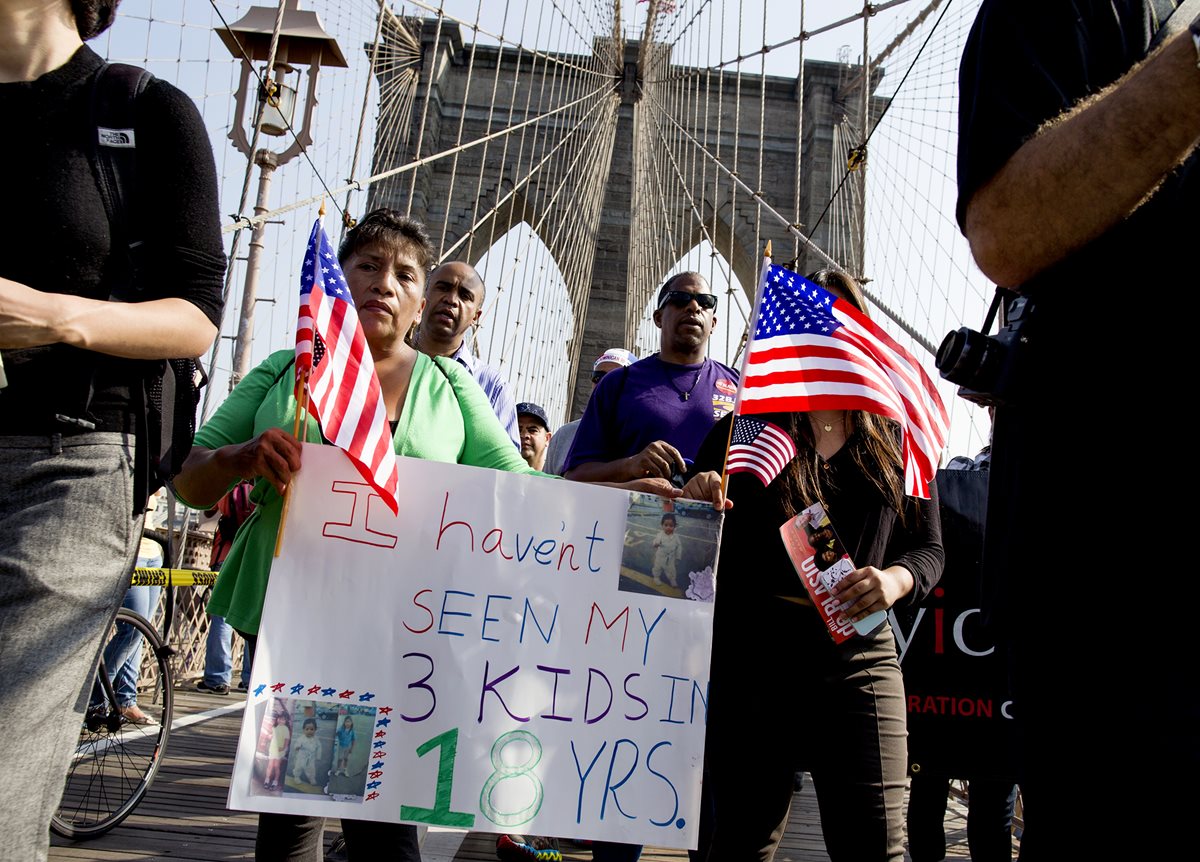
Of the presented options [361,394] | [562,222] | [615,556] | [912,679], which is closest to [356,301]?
[361,394]

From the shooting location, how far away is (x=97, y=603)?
1250mm

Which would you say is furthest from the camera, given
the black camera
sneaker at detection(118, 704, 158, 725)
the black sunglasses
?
sneaker at detection(118, 704, 158, 725)

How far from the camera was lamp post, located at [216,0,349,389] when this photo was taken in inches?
236

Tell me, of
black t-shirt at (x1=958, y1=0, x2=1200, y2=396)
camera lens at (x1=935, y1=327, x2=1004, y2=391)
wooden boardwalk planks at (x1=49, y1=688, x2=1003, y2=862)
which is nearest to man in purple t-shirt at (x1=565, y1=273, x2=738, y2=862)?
wooden boardwalk planks at (x1=49, y1=688, x2=1003, y2=862)

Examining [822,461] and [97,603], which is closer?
[97,603]

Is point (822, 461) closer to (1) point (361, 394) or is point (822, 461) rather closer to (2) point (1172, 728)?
(1) point (361, 394)

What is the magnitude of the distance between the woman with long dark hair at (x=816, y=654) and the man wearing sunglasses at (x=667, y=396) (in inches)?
26.7

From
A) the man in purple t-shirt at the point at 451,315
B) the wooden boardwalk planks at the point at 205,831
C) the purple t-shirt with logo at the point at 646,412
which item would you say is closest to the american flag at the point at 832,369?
the purple t-shirt with logo at the point at 646,412

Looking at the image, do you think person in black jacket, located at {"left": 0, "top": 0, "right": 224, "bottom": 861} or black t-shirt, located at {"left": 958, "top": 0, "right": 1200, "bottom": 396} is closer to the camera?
black t-shirt, located at {"left": 958, "top": 0, "right": 1200, "bottom": 396}

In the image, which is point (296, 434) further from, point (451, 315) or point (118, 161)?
point (451, 315)

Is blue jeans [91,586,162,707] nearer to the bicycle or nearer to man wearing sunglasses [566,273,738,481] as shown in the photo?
the bicycle

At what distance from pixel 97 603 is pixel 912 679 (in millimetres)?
2629

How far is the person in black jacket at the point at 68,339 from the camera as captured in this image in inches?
45.8

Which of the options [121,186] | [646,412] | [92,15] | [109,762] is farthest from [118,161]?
[109,762]
